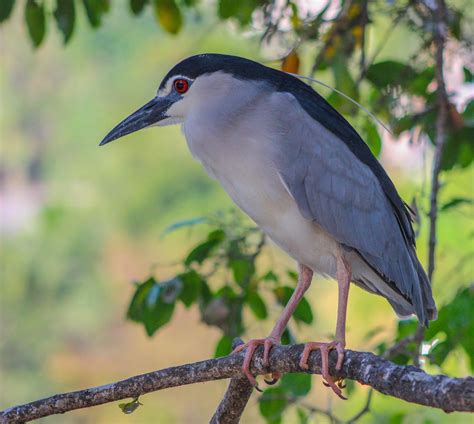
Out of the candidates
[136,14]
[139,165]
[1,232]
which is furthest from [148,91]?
[136,14]

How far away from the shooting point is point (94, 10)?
2.84 m

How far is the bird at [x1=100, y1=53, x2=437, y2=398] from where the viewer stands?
7.36 feet

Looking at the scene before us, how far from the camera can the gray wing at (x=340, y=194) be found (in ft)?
7.43

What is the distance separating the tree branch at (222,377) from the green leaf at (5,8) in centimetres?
132

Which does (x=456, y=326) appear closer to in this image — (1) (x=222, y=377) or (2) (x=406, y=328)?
(2) (x=406, y=328)

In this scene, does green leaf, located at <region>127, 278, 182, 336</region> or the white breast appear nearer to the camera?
the white breast

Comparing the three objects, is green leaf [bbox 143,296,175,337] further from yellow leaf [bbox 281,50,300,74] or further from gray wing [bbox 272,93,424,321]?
yellow leaf [bbox 281,50,300,74]

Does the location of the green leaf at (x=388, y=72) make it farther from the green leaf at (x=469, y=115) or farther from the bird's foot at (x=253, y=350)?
the bird's foot at (x=253, y=350)

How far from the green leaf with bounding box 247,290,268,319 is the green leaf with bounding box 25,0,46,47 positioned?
3.37ft

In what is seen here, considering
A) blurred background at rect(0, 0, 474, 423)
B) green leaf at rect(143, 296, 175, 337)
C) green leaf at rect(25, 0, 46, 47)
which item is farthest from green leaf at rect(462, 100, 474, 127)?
blurred background at rect(0, 0, 474, 423)

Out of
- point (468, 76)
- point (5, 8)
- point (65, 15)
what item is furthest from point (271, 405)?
point (5, 8)

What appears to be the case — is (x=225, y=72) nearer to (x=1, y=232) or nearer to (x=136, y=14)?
(x=136, y=14)

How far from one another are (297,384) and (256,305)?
31 cm

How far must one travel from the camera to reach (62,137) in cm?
1007
